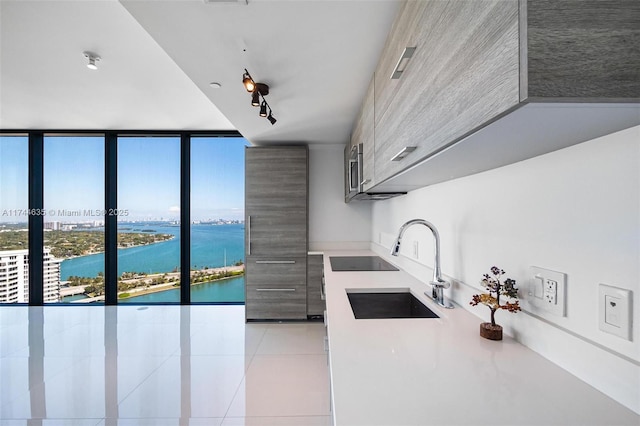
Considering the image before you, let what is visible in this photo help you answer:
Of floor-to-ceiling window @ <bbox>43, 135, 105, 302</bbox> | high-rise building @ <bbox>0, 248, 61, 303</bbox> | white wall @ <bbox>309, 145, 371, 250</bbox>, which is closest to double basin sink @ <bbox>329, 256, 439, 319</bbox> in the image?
white wall @ <bbox>309, 145, 371, 250</bbox>

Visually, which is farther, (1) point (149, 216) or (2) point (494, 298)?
(1) point (149, 216)

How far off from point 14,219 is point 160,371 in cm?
364

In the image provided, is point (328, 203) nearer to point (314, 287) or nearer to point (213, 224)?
point (314, 287)

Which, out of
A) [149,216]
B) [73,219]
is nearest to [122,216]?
[149,216]

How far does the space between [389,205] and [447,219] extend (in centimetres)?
129

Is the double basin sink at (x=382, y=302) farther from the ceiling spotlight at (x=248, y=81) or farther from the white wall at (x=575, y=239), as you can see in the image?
the ceiling spotlight at (x=248, y=81)

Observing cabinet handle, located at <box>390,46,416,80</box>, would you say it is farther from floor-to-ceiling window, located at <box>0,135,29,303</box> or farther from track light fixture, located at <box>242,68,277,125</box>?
floor-to-ceiling window, located at <box>0,135,29,303</box>

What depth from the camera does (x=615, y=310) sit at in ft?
2.13

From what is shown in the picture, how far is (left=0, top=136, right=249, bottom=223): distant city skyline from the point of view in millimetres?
4035

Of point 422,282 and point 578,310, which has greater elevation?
point 578,310

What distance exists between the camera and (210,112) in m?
3.24

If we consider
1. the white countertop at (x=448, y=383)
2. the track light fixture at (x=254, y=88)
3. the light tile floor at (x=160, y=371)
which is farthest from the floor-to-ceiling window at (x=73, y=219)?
the white countertop at (x=448, y=383)

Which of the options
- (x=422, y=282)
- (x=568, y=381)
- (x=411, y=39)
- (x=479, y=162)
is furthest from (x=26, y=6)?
(x=568, y=381)

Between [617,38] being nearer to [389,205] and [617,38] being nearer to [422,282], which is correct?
[422,282]
